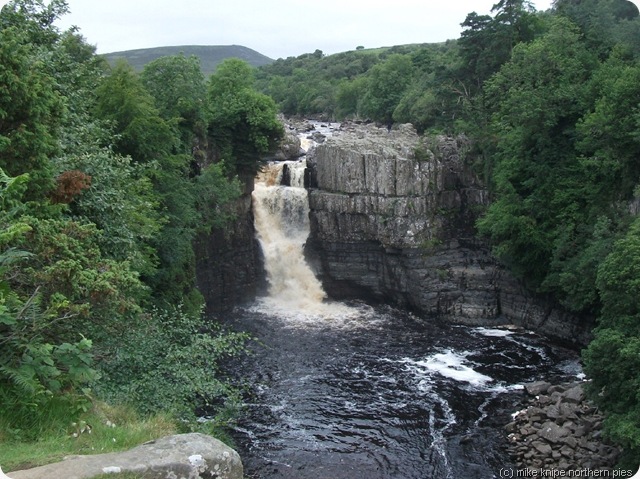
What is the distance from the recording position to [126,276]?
1287cm

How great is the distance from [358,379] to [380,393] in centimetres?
183

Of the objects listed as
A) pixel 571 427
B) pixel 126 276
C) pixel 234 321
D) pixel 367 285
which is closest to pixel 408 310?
pixel 367 285

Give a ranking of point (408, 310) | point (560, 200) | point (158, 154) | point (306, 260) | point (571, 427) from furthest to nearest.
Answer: point (306, 260)
point (408, 310)
point (560, 200)
point (158, 154)
point (571, 427)

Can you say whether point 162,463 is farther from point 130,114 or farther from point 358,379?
point 358,379

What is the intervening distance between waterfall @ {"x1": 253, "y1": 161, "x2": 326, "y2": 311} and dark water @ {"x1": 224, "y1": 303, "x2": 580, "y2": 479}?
162 inches

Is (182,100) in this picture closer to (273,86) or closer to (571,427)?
(571,427)

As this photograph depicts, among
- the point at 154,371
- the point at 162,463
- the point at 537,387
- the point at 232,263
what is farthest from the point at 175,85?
the point at 162,463

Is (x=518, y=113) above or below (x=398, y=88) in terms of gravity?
below

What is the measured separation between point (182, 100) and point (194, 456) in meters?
28.6

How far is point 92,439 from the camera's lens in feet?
31.7

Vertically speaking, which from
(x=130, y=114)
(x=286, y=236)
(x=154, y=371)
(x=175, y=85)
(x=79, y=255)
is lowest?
(x=286, y=236)

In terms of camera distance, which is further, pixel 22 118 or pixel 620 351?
pixel 620 351

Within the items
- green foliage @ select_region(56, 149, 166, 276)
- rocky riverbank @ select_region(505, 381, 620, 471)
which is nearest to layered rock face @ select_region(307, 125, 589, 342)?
rocky riverbank @ select_region(505, 381, 620, 471)

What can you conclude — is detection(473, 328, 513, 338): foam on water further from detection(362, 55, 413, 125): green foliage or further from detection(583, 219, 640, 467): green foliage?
detection(362, 55, 413, 125): green foliage
